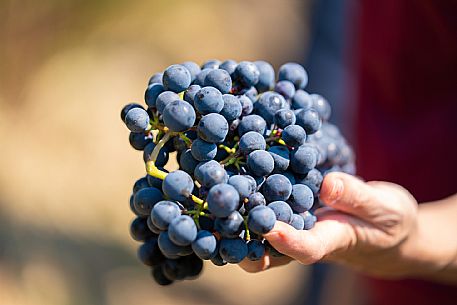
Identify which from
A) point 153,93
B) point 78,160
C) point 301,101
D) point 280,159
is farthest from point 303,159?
point 78,160

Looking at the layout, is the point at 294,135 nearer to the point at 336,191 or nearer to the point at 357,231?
the point at 336,191

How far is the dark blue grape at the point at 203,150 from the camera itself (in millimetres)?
857

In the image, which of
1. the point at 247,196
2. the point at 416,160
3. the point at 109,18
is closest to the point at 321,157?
the point at 247,196

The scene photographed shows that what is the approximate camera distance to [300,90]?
41.3 inches

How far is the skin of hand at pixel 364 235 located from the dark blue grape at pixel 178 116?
0.19 m

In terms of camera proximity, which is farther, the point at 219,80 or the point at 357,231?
the point at 357,231

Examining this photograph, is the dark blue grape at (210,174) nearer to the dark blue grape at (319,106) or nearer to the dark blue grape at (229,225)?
the dark blue grape at (229,225)

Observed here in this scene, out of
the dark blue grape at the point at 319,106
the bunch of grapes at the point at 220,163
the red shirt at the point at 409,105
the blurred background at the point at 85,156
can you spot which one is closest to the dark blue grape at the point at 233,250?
the bunch of grapes at the point at 220,163

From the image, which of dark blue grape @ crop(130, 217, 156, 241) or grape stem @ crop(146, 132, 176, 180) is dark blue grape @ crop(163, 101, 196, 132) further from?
dark blue grape @ crop(130, 217, 156, 241)

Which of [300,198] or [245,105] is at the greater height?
[245,105]

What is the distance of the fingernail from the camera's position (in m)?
0.98

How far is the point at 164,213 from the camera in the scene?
83 centimetres

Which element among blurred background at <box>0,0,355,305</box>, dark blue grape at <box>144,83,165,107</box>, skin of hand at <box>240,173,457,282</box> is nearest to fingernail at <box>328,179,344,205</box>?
skin of hand at <box>240,173,457,282</box>

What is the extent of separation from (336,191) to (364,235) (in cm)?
17
